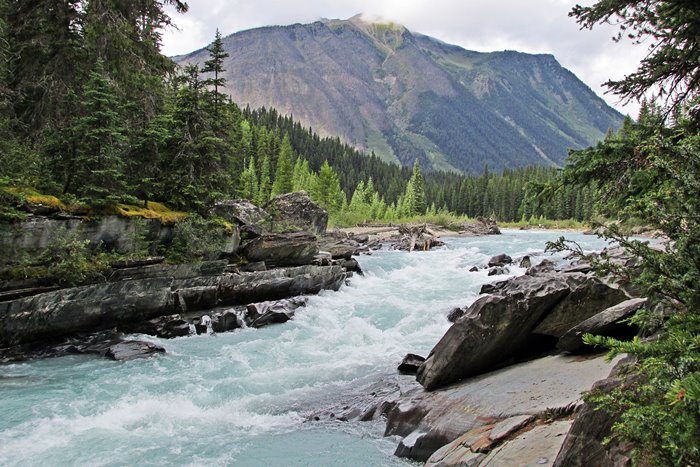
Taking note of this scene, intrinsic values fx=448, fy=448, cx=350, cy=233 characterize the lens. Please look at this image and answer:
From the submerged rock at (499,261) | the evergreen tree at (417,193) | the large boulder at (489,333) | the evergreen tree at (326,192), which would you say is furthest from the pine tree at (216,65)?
the evergreen tree at (417,193)

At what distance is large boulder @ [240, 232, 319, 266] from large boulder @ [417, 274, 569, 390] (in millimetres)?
15243

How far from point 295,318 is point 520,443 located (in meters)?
14.6

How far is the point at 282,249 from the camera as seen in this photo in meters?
25.0

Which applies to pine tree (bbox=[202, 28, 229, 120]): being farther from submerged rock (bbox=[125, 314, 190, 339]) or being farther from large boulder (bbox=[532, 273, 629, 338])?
large boulder (bbox=[532, 273, 629, 338])

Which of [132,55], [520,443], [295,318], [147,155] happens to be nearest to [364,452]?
[520,443]

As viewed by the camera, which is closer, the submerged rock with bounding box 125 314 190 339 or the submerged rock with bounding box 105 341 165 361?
the submerged rock with bounding box 105 341 165 361

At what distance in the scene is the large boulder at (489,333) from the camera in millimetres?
10281

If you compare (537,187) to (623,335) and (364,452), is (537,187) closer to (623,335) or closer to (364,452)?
(623,335)

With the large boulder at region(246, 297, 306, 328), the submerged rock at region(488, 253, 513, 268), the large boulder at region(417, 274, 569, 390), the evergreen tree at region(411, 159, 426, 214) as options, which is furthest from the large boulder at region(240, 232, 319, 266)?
the evergreen tree at region(411, 159, 426, 214)

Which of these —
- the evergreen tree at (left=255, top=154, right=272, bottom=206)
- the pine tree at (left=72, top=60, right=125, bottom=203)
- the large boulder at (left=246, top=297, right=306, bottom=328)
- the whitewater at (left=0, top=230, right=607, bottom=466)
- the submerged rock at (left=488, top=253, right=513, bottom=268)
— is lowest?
the whitewater at (left=0, top=230, right=607, bottom=466)

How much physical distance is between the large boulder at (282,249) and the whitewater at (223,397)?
5275mm

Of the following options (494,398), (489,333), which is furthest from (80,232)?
(494,398)

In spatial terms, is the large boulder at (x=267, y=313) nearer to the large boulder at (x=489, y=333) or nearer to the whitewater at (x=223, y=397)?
the whitewater at (x=223, y=397)

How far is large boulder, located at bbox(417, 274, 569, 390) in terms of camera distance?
33.7ft
